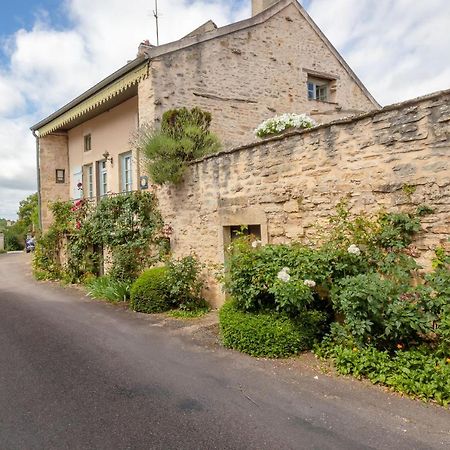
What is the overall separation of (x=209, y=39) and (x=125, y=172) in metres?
4.63

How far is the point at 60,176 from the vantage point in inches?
597

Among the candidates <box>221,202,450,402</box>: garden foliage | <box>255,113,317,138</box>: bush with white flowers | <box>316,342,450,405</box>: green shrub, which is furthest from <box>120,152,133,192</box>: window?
<box>316,342,450,405</box>: green shrub

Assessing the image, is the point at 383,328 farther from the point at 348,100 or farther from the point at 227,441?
the point at 348,100

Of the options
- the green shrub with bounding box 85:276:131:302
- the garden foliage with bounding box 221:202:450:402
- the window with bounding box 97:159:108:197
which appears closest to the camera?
the garden foliage with bounding box 221:202:450:402

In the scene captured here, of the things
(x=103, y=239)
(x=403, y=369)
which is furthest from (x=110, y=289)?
(x=403, y=369)

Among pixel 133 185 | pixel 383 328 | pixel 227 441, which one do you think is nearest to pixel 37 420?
pixel 227 441

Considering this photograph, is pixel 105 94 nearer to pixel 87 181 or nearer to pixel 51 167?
pixel 87 181

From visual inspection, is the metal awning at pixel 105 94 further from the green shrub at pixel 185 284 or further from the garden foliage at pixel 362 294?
the garden foliage at pixel 362 294

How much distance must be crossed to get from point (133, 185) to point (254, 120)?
4045mm

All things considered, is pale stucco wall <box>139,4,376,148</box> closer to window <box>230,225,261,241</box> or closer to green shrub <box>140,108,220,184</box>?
green shrub <box>140,108,220,184</box>

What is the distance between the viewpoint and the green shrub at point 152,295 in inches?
299

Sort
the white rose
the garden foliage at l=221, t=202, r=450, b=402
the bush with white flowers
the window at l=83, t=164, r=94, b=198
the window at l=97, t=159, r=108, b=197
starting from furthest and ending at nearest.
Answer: the window at l=83, t=164, r=94, b=198, the window at l=97, t=159, r=108, b=197, the bush with white flowers, the white rose, the garden foliage at l=221, t=202, r=450, b=402

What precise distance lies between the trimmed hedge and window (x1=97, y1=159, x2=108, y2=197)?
9.19 metres

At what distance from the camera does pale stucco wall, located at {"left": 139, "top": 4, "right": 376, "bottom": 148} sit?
9.23 meters
